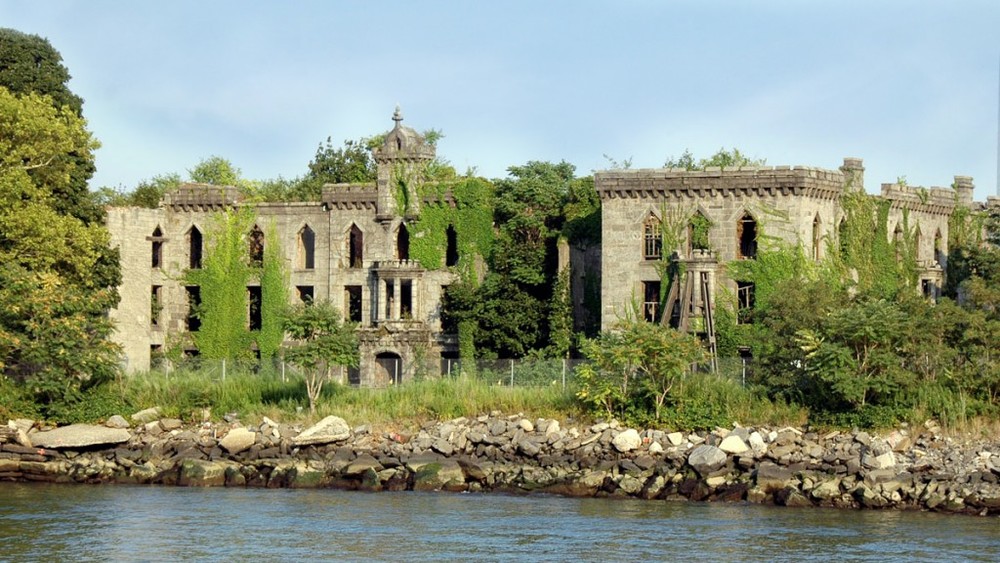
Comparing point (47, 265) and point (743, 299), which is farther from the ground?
point (47, 265)

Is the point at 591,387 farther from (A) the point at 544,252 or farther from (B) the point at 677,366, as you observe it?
(A) the point at 544,252

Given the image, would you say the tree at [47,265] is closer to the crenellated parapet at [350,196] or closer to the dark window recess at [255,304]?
the dark window recess at [255,304]

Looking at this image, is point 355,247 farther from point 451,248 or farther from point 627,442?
point 627,442

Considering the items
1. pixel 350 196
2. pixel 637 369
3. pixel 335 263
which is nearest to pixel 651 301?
pixel 637 369

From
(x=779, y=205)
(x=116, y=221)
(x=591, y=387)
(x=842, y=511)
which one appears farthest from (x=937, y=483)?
Result: (x=116, y=221)

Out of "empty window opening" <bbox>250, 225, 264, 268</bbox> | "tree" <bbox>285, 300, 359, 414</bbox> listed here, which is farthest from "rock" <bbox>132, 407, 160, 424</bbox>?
"empty window opening" <bbox>250, 225, 264, 268</bbox>

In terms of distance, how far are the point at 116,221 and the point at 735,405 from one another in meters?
24.4

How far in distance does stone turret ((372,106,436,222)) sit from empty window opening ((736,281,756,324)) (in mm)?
12310

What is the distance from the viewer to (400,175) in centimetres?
6319

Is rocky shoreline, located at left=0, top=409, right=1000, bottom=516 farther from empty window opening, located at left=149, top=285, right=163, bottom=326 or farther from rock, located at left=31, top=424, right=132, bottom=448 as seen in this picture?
empty window opening, located at left=149, top=285, right=163, bottom=326

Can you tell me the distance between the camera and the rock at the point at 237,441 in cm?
4672

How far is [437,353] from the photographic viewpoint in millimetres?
61750

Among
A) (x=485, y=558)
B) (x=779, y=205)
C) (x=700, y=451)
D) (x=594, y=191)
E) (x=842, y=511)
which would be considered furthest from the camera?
(x=594, y=191)

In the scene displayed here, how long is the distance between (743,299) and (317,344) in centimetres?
1395
